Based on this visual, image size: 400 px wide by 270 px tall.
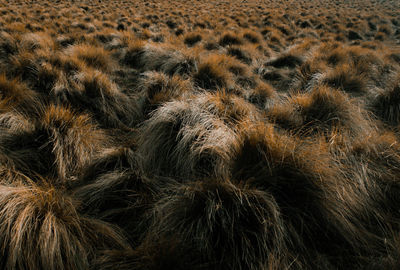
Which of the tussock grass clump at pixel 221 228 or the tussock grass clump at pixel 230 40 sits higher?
the tussock grass clump at pixel 221 228

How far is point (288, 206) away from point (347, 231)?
0.46 m

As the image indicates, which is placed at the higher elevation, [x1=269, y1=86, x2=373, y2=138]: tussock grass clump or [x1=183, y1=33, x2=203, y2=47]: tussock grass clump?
[x1=269, y1=86, x2=373, y2=138]: tussock grass clump

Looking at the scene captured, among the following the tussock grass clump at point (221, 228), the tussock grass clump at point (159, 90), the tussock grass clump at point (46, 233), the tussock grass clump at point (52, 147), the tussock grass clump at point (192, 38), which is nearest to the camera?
the tussock grass clump at point (46, 233)

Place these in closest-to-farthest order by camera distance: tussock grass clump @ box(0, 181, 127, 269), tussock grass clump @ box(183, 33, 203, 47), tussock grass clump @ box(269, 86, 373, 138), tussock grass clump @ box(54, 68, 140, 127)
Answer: tussock grass clump @ box(0, 181, 127, 269), tussock grass clump @ box(269, 86, 373, 138), tussock grass clump @ box(54, 68, 140, 127), tussock grass clump @ box(183, 33, 203, 47)

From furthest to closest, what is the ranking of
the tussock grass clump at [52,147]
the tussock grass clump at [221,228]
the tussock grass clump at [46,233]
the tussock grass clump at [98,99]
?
the tussock grass clump at [98,99] < the tussock grass clump at [52,147] < the tussock grass clump at [221,228] < the tussock grass clump at [46,233]

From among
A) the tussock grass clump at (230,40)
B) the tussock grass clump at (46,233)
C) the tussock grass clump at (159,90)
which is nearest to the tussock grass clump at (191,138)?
the tussock grass clump at (159,90)

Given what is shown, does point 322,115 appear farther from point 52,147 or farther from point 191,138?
point 52,147

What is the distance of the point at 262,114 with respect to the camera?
11.9 feet

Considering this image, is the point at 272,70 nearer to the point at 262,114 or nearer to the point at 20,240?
the point at 262,114

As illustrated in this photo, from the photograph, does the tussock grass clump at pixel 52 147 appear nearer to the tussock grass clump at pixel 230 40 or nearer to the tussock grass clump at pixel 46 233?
the tussock grass clump at pixel 46 233

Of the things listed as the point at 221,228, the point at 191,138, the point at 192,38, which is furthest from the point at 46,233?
the point at 192,38

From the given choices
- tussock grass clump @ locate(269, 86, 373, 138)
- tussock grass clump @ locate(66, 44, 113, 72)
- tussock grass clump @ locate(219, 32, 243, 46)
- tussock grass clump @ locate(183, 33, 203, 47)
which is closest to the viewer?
tussock grass clump @ locate(269, 86, 373, 138)

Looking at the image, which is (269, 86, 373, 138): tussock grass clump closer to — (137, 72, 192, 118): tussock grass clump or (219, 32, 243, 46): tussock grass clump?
(137, 72, 192, 118): tussock grass clump

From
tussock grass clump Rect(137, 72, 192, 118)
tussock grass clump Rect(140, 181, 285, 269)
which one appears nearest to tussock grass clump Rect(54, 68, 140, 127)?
tussock grass clump Rect(137, 72, 192, 118)
